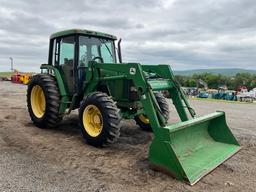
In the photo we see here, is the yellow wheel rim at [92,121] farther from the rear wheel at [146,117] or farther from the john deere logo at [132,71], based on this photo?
the rear wheel at [146,117]

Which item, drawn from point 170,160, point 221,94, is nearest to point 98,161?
point 170,160

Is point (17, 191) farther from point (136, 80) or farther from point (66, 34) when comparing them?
point (66, 34)

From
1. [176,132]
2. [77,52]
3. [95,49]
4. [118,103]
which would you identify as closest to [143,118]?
[118,103]

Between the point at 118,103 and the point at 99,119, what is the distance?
70 centimetres

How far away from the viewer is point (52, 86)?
266 inches

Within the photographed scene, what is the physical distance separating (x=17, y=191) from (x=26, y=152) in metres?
1.63

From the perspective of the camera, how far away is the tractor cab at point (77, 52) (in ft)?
21.6

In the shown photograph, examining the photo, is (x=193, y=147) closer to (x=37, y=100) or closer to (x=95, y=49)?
(x=95, y=49)

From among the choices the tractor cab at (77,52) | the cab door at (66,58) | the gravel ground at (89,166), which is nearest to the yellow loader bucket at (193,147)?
the gravel ground at (89,166)

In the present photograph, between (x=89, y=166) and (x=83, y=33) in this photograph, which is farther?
(x=83, y=33)

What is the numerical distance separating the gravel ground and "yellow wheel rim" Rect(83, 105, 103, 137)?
30 centimetres

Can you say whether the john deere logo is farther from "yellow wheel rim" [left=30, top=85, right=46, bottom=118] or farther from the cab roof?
"yellow wheel rim" [left=30, top=85, right=46, bottom=118]

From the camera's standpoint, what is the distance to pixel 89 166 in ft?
15.0

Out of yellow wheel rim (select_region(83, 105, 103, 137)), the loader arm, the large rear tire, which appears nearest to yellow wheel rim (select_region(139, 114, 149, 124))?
the loader arm
